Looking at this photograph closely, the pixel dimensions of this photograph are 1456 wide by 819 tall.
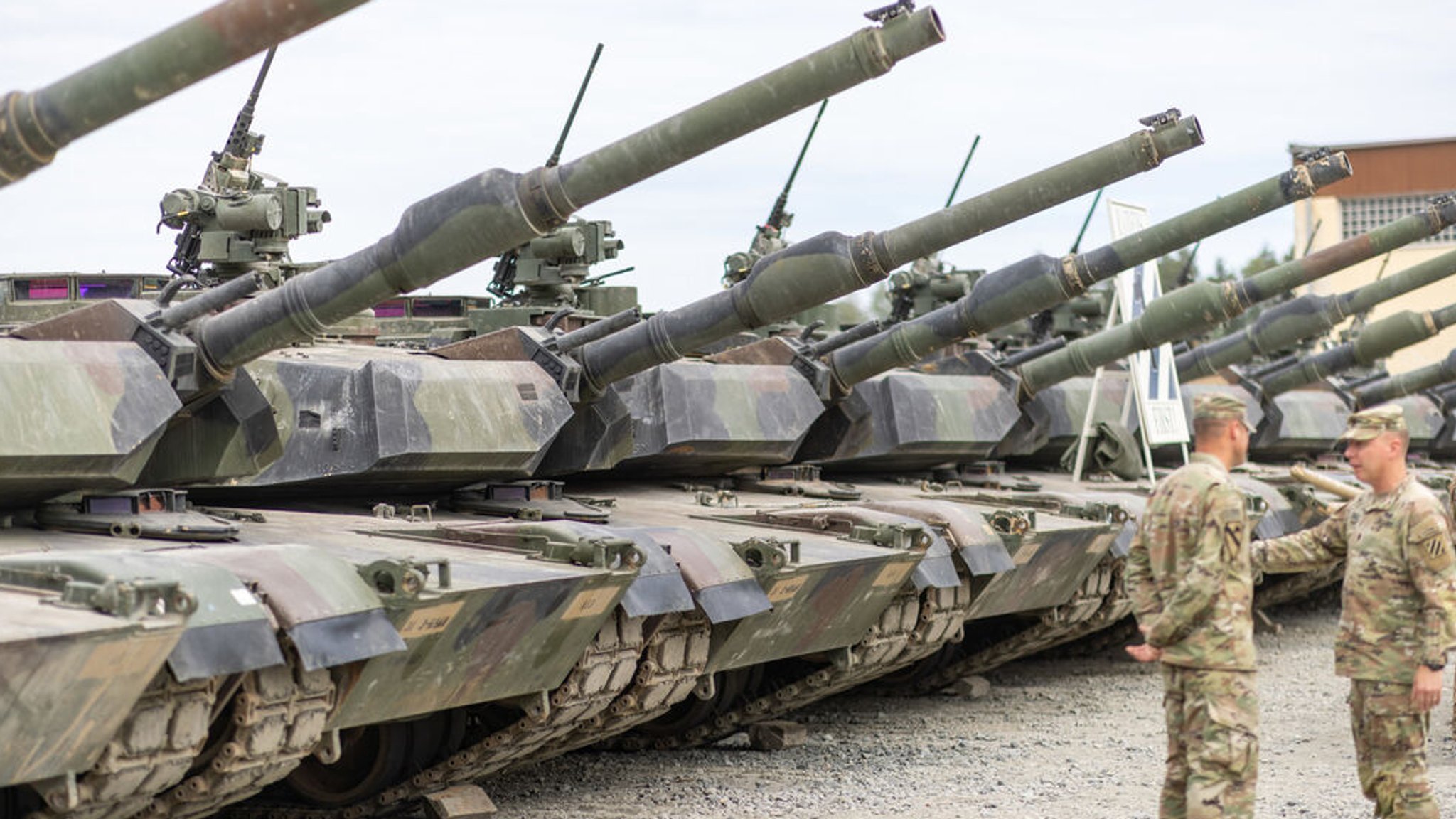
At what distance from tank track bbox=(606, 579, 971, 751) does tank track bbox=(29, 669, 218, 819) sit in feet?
16.8

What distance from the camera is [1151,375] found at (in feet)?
52.2

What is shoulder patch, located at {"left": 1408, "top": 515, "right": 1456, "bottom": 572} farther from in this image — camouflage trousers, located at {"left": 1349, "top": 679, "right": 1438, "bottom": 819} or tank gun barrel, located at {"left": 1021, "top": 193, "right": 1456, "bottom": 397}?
tank gun barrel, located at {"left": 1021, "top": 193, "right": 1456, "bottom": 397}

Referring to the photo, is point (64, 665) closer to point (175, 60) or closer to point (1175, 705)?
point (175, 60)

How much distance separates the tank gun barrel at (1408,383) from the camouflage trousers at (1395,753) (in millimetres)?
13590

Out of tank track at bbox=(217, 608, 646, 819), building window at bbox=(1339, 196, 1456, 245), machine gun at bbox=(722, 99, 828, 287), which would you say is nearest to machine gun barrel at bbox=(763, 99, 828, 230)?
machine gun at bbox=(722, 99, 828, 287)

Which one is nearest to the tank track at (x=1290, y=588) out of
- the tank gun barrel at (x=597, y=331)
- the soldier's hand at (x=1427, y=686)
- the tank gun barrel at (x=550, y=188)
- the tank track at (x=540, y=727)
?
the tank gun barrel at (x=597, y=331)

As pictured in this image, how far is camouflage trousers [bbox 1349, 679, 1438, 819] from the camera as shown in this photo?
7.67 metres

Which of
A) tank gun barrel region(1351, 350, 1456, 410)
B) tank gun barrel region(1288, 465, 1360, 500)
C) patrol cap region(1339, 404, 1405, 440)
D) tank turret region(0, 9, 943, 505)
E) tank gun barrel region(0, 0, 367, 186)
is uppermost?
tank gun barrel region(0, 0, 367, 186)

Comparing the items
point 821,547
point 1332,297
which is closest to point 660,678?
point 821,547

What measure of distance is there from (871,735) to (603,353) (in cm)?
323

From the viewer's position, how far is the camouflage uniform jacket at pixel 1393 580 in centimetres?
762

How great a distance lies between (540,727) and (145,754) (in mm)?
2798

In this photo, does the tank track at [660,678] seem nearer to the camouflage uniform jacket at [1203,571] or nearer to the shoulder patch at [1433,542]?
the camouflage uniform jacket at [1203,571]

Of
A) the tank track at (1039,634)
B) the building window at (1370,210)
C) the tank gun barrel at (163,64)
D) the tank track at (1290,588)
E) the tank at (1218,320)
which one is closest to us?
the tank gun barrel at (163,64)
